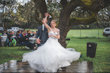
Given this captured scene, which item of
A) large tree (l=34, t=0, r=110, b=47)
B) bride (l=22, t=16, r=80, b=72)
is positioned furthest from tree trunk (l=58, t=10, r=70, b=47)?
bride (l=22, t=16, r=80, b=72)

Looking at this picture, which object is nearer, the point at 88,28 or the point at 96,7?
the point at 96,7

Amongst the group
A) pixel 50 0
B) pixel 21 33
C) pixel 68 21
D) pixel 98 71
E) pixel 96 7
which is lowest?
pixel 98 71

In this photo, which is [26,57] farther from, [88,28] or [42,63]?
[88,28]

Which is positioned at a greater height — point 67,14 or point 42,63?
point 67,14

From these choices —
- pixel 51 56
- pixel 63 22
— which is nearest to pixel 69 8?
pixel 63 22

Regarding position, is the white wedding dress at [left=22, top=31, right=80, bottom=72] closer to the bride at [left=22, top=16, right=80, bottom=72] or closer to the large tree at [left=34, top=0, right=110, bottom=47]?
the bride at [left=22, top=16, right=80, bottom=72]

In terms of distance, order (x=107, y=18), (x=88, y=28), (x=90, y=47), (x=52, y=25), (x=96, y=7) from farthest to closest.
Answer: (x=88, y=28) → (x=107, y=18) → (x=90, y=47) → (x=96, y=7) → (x=52, y=25)

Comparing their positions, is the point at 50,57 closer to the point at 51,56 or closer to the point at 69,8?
the point at 51,56

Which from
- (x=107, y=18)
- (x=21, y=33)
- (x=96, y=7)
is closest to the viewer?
(x=96, y=7)

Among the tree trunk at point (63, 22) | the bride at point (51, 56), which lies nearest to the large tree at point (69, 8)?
the tree trunk at point (63, 22)

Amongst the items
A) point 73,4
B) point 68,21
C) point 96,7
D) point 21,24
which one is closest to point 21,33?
point 68,21

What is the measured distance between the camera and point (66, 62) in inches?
222

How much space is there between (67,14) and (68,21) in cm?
54

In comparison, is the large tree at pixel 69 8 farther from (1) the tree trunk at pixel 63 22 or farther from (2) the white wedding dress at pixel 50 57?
(2) the white wedding dress at pixel 50 57
